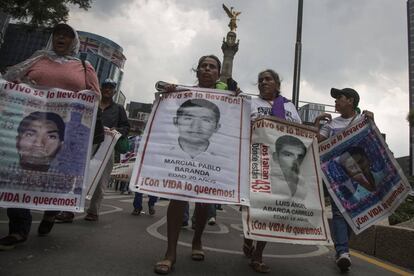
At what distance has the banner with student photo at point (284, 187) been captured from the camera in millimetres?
3402

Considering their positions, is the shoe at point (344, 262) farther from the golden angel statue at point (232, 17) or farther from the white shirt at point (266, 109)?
the golden angel statue at point (232, 17)

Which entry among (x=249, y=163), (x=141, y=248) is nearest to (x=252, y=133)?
(x=249, y=163)

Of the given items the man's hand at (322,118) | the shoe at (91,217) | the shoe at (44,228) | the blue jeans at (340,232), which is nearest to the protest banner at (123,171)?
the shoe at (91,217)

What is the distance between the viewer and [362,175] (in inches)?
170

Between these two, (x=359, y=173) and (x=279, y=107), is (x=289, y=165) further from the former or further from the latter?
(x=359, y=173)

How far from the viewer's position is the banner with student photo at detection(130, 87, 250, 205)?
130 inches

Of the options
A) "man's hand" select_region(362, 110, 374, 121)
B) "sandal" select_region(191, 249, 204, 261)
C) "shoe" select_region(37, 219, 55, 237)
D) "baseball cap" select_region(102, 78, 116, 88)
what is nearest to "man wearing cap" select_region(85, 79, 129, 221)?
"baseball cap" select_region(102, 78, 116, 88)

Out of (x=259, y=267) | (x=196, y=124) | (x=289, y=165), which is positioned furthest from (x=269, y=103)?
(x=259, y=267)

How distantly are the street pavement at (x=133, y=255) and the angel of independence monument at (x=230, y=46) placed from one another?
54.6 m

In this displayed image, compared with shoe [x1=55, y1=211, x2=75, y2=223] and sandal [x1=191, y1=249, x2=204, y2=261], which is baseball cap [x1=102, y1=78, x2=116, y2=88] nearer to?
A: shoe [x1=55, y1=211, x2=75, y2=223]

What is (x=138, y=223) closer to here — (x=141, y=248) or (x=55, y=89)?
(x=141, y=248)

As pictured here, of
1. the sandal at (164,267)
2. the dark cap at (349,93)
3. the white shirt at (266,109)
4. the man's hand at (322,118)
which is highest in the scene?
the dark cap at (349,93)

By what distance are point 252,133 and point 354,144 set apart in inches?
52.2

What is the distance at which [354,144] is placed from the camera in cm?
443
